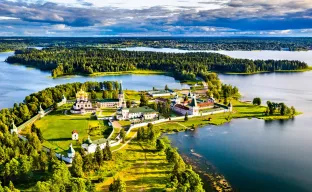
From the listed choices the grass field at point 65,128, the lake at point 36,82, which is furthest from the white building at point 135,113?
the lake at point 36,82

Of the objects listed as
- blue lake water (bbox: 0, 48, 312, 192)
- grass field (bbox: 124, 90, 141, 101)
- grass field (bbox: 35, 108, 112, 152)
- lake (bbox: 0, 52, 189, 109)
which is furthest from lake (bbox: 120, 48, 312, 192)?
lake (bbox: 0, 52, 189, 109)

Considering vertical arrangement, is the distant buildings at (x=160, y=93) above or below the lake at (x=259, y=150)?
above

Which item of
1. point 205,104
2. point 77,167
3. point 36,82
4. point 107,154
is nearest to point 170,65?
point 36,82

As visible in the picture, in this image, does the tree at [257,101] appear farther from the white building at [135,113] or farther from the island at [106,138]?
the white building at [135,113]

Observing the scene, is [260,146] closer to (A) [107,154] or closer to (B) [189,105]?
(B) [189,105]

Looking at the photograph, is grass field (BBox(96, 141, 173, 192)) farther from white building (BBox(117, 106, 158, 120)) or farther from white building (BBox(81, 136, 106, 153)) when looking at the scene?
white building (BBox(117, 106, 158, 120))

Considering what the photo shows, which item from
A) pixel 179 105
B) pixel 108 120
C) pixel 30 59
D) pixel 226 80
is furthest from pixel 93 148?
pixel 30 59

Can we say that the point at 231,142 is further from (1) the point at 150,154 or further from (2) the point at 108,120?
(2) the point at 108,120
